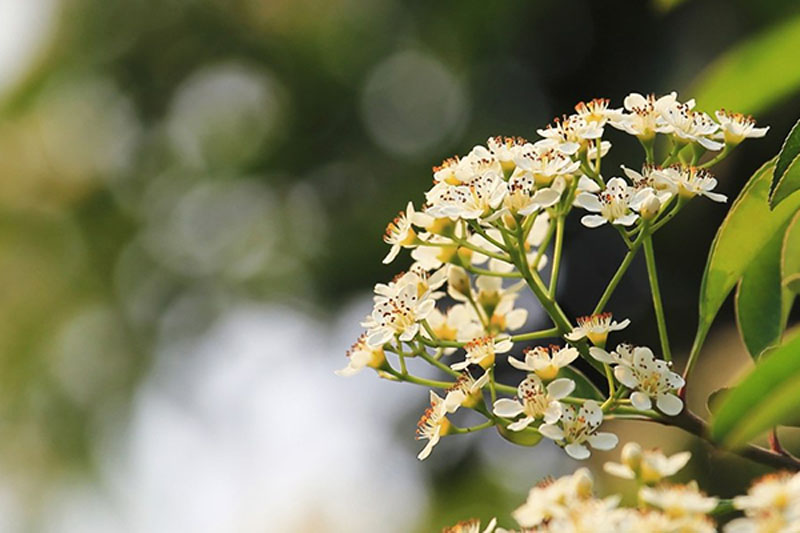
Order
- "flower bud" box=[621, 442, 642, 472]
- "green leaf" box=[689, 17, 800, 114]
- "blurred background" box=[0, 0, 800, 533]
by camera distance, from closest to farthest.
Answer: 1. "flower bud" box=[621, 442, 642, 472]
2. "green leaf" box=[689, 17, 800, 114]
3. "blurred background" box=[0, 0, 800, 533]

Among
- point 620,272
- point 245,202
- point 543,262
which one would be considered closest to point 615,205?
point 620,272

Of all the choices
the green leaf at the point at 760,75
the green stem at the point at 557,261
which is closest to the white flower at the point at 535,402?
the green stem at the point at 557,261

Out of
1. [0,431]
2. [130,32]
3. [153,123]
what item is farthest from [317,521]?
[130,32]

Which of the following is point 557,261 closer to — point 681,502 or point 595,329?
point 595,329

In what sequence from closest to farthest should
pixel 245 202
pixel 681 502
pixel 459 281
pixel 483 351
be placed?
pixel 681 502
pixel 483 351
pixel 459 281
pixel 245 202

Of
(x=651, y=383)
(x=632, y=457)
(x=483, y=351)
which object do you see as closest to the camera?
(x=632, y=457)

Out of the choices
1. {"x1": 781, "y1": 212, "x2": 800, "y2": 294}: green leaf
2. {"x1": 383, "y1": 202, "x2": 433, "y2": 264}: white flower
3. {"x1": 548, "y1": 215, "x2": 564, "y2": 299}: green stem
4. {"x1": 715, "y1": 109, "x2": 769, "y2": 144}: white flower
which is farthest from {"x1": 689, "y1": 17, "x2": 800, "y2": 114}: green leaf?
{"x1": 383, "y1": 202, "x2": 433, "y2": 264}: white flower

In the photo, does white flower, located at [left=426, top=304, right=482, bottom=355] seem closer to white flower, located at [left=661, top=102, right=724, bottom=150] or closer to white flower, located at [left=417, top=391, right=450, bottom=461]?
white flower, located at [left=417, top=391, right=450, bottom=461]
